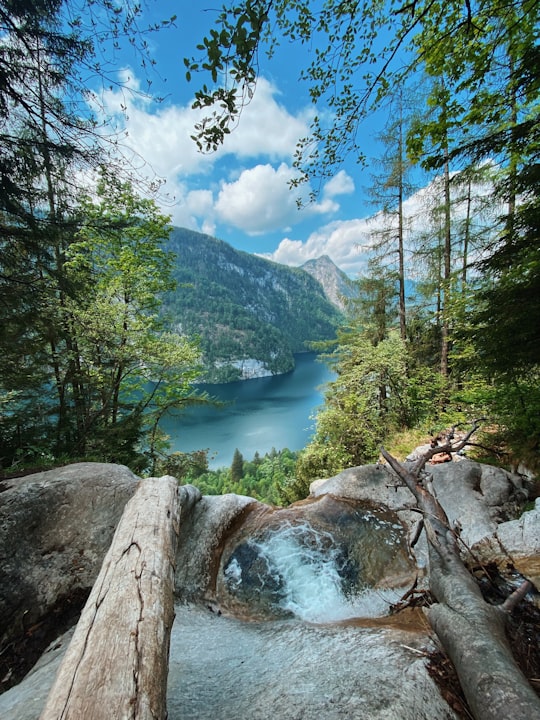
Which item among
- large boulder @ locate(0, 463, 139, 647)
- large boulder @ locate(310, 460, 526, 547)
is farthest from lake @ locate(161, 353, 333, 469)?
large boulder @ locate(0, 463, 139, 647)

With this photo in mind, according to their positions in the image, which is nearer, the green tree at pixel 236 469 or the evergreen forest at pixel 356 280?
the evergreen forest at pixel 356 280

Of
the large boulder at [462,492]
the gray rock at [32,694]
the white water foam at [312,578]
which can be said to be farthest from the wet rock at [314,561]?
the gray rock at [32,694]

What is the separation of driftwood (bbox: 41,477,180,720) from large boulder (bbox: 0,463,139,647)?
5.91 ft

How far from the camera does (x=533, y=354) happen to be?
3627mm

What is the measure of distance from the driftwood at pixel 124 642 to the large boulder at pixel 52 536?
1.80m

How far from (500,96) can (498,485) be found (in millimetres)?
5497

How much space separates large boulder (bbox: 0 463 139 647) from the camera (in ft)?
10.2

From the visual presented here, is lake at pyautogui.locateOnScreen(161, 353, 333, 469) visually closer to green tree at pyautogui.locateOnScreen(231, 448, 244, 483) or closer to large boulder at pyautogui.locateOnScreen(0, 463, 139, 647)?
green tree at pyautogui.locateOnScreen(231, 448, 244, 483)

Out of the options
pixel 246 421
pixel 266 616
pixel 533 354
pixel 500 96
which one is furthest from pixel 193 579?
pixel 246 421

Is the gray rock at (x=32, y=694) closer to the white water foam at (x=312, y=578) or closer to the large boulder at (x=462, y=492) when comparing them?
the white water foam at (x=312, y=578)

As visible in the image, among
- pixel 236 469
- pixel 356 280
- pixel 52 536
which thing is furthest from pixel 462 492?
pixel 236 469

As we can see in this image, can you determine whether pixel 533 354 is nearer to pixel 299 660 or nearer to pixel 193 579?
pixel 299 660

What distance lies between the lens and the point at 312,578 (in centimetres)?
461

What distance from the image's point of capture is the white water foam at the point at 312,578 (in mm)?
4000
